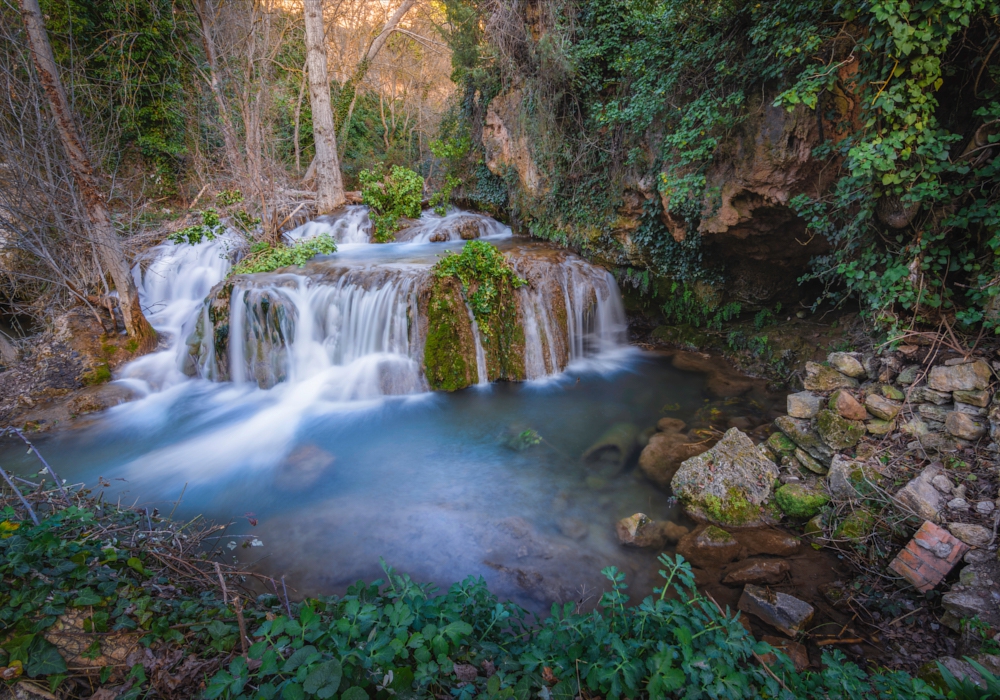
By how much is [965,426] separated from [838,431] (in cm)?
90

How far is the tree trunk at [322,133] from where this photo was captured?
1327cm

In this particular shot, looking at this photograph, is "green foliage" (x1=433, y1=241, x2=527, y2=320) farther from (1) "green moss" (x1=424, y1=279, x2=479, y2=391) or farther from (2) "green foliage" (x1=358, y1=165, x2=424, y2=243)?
(2) "green foliage" (x1=358, y1=165, x2=424, y2=243)

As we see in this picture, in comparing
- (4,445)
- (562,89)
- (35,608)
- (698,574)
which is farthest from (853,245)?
(4,445)

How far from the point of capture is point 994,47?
3.70 m

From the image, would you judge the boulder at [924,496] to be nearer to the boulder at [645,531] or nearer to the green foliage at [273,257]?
the boulder at [645,531]

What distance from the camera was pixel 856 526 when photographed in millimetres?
3869

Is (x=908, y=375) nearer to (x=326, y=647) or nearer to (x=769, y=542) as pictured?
(x=769, y=542)

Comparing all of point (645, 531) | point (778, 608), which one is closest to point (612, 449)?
point (645, 531)

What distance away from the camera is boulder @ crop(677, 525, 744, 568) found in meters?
4.02

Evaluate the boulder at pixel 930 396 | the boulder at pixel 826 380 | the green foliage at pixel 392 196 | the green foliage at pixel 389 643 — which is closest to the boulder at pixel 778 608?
the green foliage at pixel 389 643

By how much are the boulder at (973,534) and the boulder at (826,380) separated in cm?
180

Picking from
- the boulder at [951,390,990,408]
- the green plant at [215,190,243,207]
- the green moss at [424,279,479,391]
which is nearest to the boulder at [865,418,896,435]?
the boulder at [951,390,990,408]

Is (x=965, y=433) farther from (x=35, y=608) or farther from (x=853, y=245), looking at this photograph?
(x=35, y=608)

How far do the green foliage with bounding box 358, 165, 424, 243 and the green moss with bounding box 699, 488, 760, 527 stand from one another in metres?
9.83
